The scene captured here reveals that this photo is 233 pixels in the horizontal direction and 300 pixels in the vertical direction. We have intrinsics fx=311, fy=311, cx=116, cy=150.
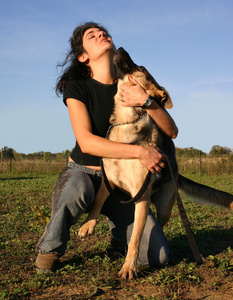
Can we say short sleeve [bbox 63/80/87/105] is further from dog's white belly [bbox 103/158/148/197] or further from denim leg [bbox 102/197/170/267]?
denim leg [bbox 102/197/170/267]

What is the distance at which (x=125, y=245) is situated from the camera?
310cm

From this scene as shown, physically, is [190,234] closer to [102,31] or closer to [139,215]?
[139,215]

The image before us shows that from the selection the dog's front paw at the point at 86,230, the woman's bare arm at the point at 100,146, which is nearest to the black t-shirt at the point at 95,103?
the woman's bare arm at the point at 100,146

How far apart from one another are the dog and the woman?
3.2 inches

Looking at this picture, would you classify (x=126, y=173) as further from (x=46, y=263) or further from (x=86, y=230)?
(x=46, y=263)

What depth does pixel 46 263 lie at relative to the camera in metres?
2.53

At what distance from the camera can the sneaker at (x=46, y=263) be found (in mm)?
2521

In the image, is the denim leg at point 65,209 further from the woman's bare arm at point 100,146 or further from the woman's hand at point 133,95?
the woman's hand at point 133,95

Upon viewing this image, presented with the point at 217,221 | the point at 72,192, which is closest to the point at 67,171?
the point at 72,192

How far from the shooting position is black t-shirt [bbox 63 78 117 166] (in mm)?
2939

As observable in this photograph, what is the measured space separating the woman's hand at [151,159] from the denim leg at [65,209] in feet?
1.78

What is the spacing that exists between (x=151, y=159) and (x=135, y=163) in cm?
14

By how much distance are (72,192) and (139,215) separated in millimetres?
609

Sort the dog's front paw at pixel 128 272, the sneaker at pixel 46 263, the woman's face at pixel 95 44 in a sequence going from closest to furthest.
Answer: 1. the dog's front paw at pixel 128 272
2. the sneaker at pixel 46 263
3. the woman's face at pixel 95 44
